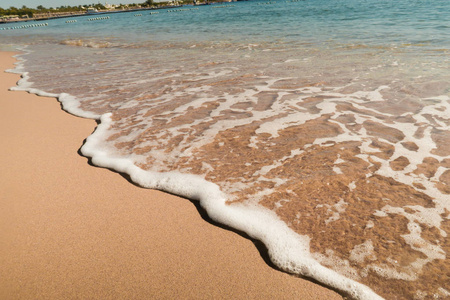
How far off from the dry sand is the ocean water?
17 cm

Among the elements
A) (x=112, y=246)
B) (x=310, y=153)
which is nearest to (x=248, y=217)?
(x=112, y=246)

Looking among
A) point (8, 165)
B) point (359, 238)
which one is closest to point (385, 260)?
point (359, 238)

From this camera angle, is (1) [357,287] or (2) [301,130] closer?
(1) [357,287]

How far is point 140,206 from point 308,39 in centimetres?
1165

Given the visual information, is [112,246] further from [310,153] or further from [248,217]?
[310,153]

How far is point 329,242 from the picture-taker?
2006 mm

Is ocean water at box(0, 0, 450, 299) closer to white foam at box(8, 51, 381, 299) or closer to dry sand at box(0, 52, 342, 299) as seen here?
white foam at box(8, 51, 381, 299)

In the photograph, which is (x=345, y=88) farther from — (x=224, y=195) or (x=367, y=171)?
(x=224, y=195)

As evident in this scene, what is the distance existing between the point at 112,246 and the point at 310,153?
220 cm

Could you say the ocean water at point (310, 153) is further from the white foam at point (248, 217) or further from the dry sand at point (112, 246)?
the dry sand at point (112, 246)

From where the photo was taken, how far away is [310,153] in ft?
10.4

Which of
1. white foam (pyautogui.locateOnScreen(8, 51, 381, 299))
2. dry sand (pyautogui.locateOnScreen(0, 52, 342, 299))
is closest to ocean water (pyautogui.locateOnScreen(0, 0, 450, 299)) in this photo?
white foam (pyautogui.locateOnScreen(8, 51, 381, 299))

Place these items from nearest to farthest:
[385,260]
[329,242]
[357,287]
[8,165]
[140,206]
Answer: [357,287] → [385,260] → [329,242] → [140,206] → [8,165]

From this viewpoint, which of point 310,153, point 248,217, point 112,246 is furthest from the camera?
point 310,153
